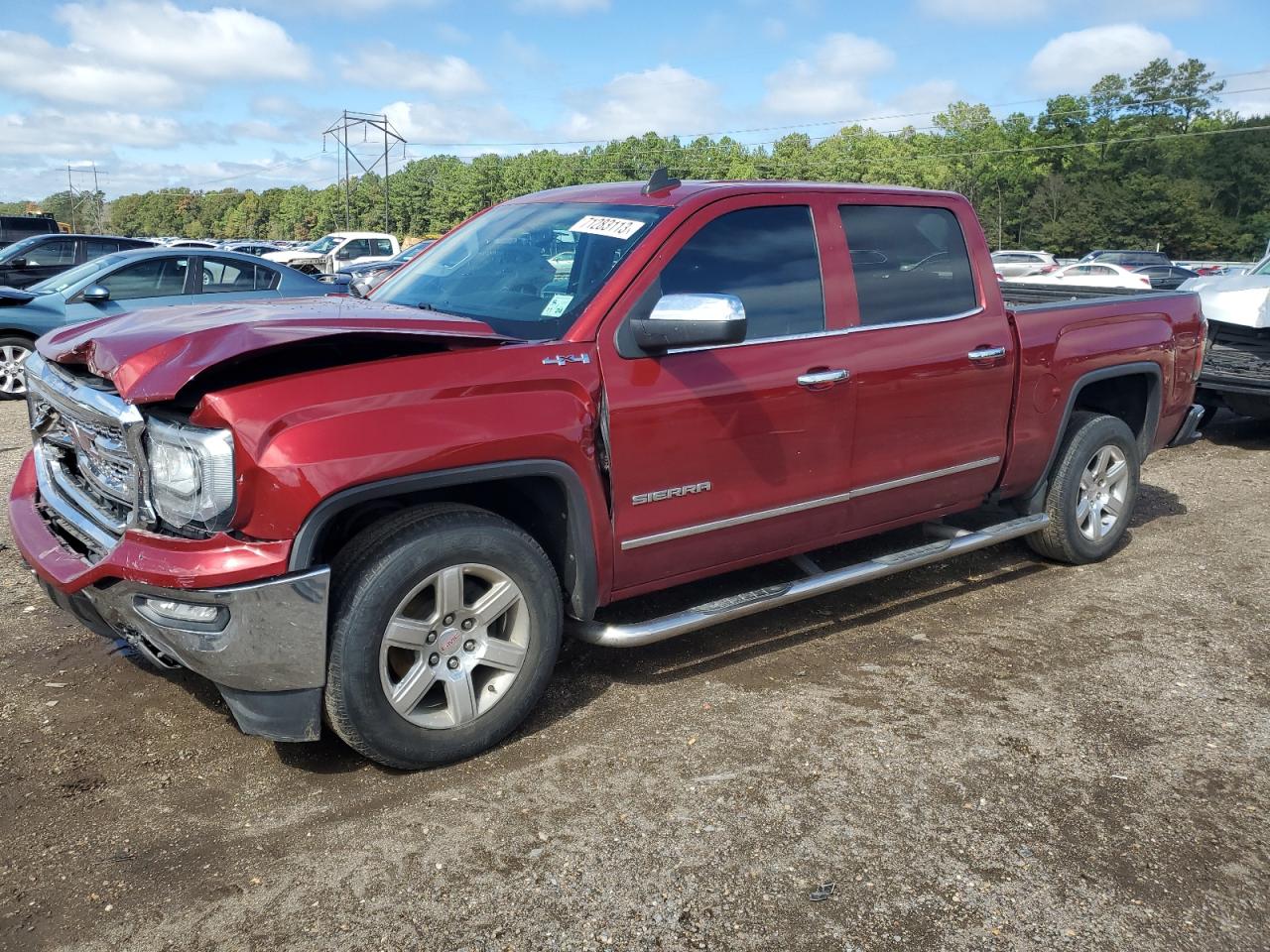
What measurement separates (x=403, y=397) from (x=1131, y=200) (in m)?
76.7

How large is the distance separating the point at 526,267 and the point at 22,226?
2277 centimetres

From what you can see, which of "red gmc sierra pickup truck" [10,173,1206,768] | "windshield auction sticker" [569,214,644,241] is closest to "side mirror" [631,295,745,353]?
"red gmc sierra pickup truck" [10,173,1206,768]

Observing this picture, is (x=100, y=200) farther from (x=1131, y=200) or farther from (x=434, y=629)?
(x=434, y=629)

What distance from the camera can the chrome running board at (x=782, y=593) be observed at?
367 cm

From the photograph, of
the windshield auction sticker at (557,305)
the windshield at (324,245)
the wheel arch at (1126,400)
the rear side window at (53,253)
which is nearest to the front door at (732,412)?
the windshield auction sticker at (557,305)

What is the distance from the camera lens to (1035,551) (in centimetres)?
567

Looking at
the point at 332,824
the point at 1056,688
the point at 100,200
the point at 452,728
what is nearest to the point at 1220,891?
the point at 1056,688

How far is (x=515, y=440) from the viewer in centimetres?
328

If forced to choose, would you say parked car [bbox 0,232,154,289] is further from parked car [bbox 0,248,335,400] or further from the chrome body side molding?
the chrome body side molding

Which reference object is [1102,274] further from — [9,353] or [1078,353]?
[9,353]

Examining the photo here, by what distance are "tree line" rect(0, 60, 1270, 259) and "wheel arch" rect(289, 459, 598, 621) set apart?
73.9 meters

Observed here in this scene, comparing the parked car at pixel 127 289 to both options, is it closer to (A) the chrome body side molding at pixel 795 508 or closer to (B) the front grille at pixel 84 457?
(B) the front grille at pixel 84 457

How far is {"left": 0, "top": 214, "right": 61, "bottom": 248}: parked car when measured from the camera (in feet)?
72.0

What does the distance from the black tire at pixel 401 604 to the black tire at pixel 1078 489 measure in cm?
306
